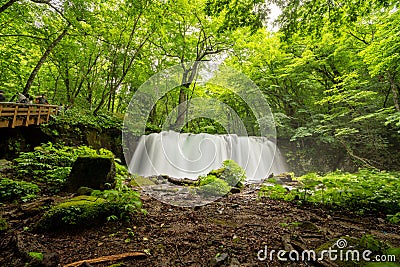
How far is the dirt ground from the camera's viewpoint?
204 centimetres

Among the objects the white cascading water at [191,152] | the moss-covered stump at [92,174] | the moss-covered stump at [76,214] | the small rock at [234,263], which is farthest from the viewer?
the moss-covered stump at [92,174]

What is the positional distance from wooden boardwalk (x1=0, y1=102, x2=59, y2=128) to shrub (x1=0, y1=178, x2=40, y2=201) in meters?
2.89

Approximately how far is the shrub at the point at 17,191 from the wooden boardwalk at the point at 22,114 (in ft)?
9.47

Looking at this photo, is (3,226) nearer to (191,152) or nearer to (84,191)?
(84,191)

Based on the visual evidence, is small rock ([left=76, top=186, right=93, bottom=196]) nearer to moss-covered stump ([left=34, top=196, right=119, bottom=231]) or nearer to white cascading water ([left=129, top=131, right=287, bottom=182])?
moss-covered stump ([left=34, top=196, right=119, bottom=231])

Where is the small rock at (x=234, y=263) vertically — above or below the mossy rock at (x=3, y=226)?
above

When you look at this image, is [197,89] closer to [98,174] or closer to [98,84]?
[98,174]

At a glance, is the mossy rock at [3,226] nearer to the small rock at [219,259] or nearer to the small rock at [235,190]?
the small rock at [219,259]

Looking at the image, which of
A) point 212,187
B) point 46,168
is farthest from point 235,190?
point 46,168

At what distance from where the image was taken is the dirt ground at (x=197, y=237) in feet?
6.70

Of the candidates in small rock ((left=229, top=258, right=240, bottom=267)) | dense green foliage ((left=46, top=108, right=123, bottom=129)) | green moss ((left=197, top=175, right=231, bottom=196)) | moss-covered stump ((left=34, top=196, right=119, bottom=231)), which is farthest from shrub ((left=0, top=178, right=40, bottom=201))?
dense green foliage ((left=46, top=108, right=123, bottom=129))

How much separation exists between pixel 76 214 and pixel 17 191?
7.40ft

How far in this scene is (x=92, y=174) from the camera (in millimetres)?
4570

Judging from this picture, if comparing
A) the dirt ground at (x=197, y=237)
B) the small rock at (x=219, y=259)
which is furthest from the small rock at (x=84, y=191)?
the small rock at (x=219, y=259)
